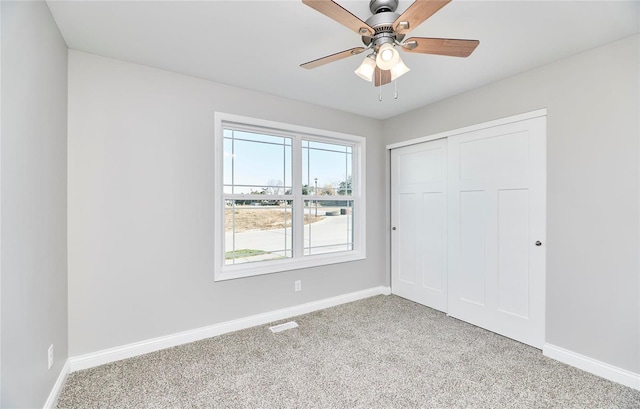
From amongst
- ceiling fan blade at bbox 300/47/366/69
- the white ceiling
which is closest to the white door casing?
the white ceiling

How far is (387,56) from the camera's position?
1.53m

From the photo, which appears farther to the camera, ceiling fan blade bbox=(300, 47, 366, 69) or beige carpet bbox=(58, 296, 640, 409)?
beige carpet bbox=(58, 296, 640, 409)

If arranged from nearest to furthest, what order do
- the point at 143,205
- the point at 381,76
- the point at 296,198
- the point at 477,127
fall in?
1. the point at 381,76
2. the point at 143,205
3. the point at 477,127
4. the point at 296,198

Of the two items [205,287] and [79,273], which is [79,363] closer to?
[79,273]

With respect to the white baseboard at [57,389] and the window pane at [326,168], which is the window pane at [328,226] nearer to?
the window pane at [326,168]

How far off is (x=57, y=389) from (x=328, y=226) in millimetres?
2680

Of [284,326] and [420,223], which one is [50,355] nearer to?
[284,326]

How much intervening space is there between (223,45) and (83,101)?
115 cm

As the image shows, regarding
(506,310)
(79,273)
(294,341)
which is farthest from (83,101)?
(506,310)

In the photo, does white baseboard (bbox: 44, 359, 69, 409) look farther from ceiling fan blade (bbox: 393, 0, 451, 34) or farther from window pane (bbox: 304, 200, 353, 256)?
ceiling fan blade (bbox: 393, 0, 451, 34)

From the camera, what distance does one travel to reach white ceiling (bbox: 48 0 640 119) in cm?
172

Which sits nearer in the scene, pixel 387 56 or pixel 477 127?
pixel 387 56

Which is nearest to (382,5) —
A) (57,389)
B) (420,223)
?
(420,223)

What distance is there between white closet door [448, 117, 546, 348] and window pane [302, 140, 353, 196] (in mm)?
1246
